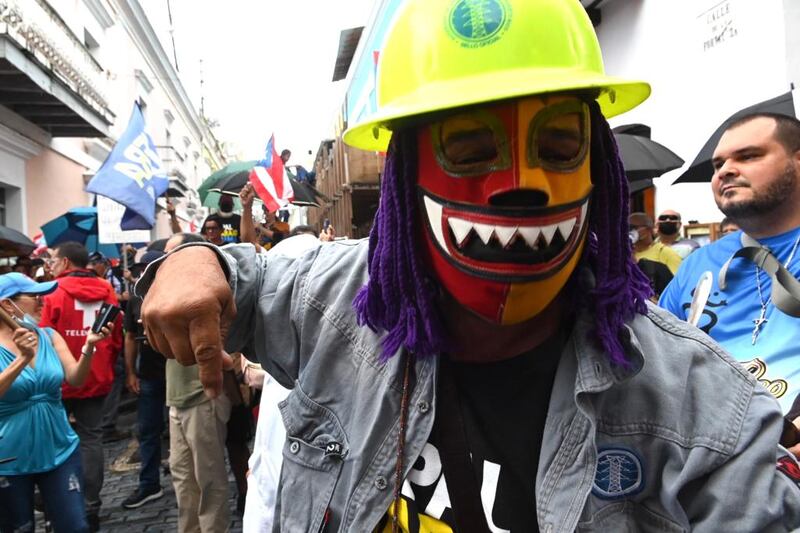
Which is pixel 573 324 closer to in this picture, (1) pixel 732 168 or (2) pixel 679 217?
(1) pixel 732 168

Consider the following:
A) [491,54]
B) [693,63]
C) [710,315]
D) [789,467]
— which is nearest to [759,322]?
[710,315]

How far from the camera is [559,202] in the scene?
1.20m

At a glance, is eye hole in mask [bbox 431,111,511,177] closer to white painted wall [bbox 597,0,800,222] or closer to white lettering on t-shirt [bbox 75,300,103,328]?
white lettering on t-shirt [bbox 75,300,103,328]

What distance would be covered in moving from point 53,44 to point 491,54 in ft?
36.1

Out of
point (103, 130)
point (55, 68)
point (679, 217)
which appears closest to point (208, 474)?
point (679, 217)

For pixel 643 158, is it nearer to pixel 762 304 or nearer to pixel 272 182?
pixel 762 304

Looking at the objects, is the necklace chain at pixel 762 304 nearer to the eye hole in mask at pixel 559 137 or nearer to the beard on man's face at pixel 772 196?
the beard on man's face at pixel 772 196

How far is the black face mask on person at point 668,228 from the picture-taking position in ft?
19.1

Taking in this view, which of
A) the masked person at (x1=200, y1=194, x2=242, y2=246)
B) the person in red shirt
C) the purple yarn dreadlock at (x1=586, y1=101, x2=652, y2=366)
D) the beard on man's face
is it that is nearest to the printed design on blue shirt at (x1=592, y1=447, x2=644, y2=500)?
the purple yarn dreadlock at (x1=586, y1=101, x2=652, y2=366)

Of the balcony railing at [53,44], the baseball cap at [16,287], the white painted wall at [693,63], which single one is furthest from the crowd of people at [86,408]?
the balcony railing at [53,44]

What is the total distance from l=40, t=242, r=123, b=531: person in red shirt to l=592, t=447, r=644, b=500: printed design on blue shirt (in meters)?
3.99

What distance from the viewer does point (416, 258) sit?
133 cm

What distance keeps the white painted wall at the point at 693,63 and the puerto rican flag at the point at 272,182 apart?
364cm

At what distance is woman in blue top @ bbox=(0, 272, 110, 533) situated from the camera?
3182 mm
